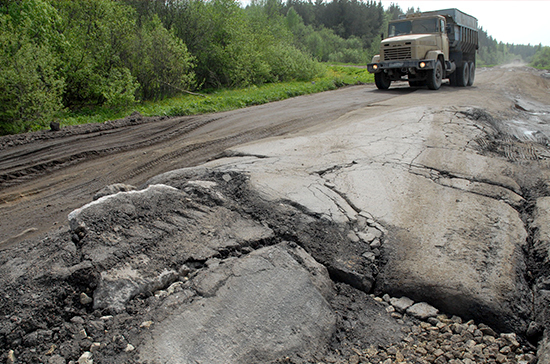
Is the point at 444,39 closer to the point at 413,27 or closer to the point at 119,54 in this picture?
the point at 413,27

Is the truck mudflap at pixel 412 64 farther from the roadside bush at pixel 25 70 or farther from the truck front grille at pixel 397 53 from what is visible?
the roadside bush at pixel 25 70

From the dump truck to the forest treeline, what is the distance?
25.1 ft

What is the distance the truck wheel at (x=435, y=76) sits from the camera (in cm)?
1501

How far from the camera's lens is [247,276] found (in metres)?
3.08

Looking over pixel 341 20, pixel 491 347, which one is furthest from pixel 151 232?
pixel 341 20

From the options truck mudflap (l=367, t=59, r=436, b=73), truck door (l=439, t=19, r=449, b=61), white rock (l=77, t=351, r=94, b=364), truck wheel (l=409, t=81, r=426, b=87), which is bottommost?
white rock (l=77, t=351, r=94, b=364)

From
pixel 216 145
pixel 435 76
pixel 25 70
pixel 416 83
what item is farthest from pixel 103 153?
pixel 416 83

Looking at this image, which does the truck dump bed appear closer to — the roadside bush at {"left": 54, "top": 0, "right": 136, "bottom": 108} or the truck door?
the truck door

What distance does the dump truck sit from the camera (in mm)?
14695

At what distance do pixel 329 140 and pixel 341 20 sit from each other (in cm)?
7147

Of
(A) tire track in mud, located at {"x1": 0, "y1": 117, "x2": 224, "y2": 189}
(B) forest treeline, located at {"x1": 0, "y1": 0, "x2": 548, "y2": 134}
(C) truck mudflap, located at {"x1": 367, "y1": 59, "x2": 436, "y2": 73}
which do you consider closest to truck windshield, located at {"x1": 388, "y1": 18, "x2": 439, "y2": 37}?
(C) truck mudflap, located at {"x1": 367, "y1": 59, "x2": 436, "y2": 73}

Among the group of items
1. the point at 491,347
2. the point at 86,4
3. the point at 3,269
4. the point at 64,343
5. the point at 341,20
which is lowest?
the point at 491,347

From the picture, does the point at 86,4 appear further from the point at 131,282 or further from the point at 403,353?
the point at 403,353

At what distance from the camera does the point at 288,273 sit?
3195mm
